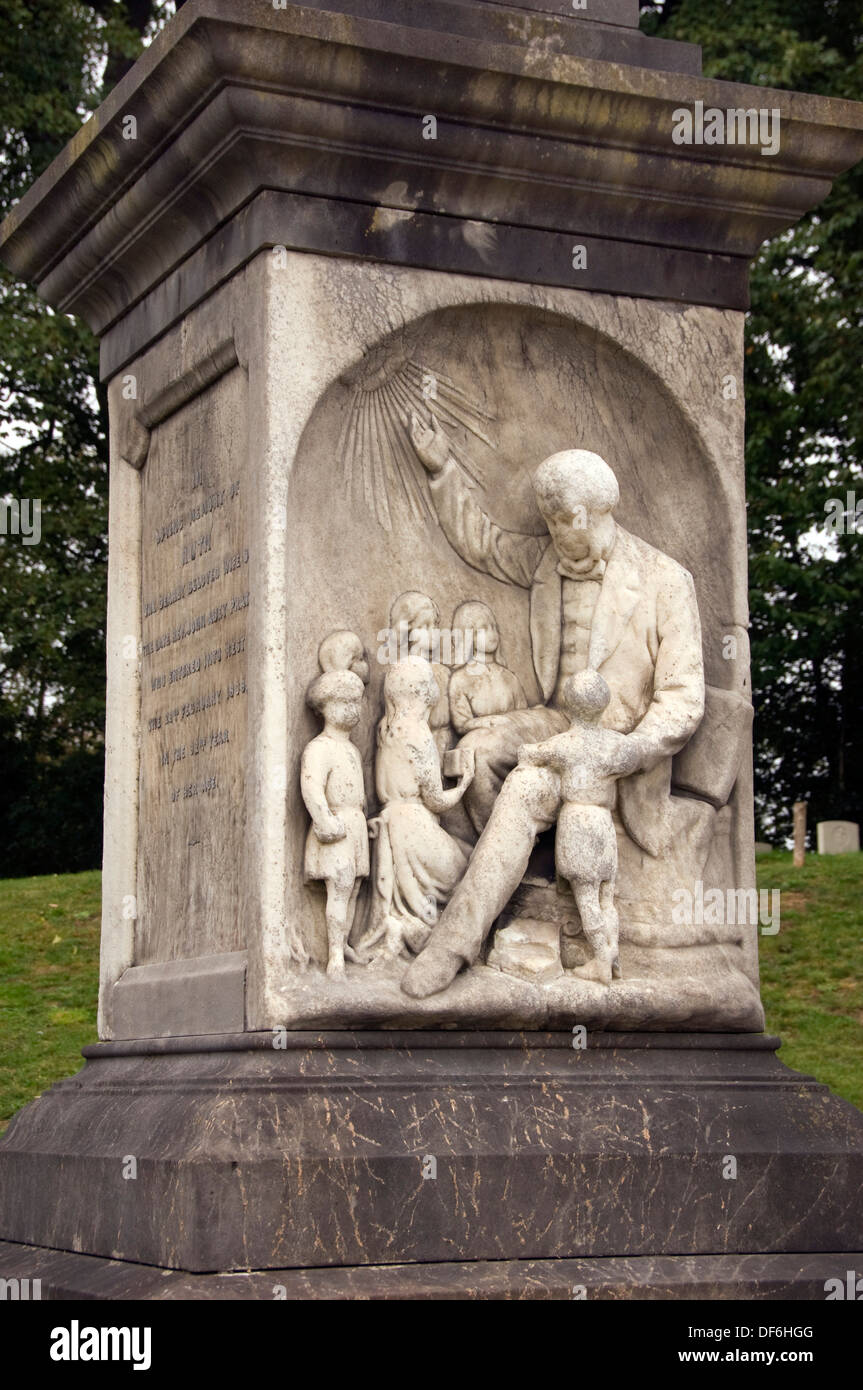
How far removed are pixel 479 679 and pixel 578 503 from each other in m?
0.67

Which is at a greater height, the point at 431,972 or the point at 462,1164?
the point at 431,972

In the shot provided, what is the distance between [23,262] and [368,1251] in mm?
4199

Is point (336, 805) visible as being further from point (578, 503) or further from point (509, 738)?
point (578, 503)

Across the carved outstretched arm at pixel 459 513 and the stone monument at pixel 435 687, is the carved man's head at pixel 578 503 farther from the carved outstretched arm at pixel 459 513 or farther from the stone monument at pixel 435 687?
the carved outstretched arm at pixel 459 513

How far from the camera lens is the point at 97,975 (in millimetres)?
14922

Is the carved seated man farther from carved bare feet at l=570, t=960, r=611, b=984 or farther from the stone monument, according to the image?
carved bare feet at l=570, t=960, r=611, b=984

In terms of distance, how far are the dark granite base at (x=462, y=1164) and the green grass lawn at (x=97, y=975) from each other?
18.6ft

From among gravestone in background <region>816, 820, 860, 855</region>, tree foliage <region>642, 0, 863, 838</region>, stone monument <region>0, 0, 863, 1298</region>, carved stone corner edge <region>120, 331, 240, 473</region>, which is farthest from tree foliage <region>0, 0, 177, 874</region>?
stone monument <region>0, 0, 863, 1298</region>

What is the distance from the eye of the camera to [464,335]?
742 centimetres

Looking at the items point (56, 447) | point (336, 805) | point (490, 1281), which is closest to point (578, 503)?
point (336, 805)

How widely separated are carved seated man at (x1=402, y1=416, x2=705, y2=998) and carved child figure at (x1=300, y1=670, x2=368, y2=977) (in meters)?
0.47

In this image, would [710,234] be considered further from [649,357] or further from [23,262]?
[23,262]

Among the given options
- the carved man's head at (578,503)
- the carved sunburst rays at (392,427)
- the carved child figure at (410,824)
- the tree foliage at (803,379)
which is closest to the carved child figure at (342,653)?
the carved child figure at (410,824)

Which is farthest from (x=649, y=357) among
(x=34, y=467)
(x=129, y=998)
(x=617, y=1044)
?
(x=34, y=467)
